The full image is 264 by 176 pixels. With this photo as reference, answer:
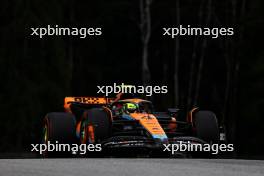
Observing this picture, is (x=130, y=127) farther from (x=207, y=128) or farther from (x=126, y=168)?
(x=126, y=168)

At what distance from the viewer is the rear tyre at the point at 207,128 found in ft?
57.5

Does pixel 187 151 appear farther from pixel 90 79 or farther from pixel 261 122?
pixel 90 79

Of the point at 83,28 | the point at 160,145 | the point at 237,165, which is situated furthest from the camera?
the point at 83,28

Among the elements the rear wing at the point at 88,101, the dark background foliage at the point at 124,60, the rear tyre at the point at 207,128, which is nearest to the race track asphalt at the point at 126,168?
the rear tyre at the point at 207,128

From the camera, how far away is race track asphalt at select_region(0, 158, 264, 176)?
11395mm

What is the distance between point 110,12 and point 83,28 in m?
3.84

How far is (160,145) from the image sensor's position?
16.3 metres

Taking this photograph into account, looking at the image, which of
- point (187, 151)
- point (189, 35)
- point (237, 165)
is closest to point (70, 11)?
point (189, 35)

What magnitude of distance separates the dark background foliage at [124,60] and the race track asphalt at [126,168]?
1824 centimetres

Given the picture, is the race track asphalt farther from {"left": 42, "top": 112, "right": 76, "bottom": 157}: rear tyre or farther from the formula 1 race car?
{"left": 42, "top": 112, "right": 76, "bottom": 157}: rear tyre

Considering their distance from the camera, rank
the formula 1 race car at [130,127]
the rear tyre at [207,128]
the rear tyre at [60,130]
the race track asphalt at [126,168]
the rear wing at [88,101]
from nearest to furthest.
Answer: the race track asphalt at [126,168]
the formula 1 race car at [130,127]
the rear tyre at [207,128]
the rear tyre at [60,130]
the rear wing at [88,101]

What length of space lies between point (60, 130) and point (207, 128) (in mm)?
2798

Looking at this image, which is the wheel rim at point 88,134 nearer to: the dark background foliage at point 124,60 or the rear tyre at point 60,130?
the rear tyre at point 60,130

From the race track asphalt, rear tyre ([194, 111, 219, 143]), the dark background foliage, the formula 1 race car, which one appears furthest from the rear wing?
the dark background foliage
